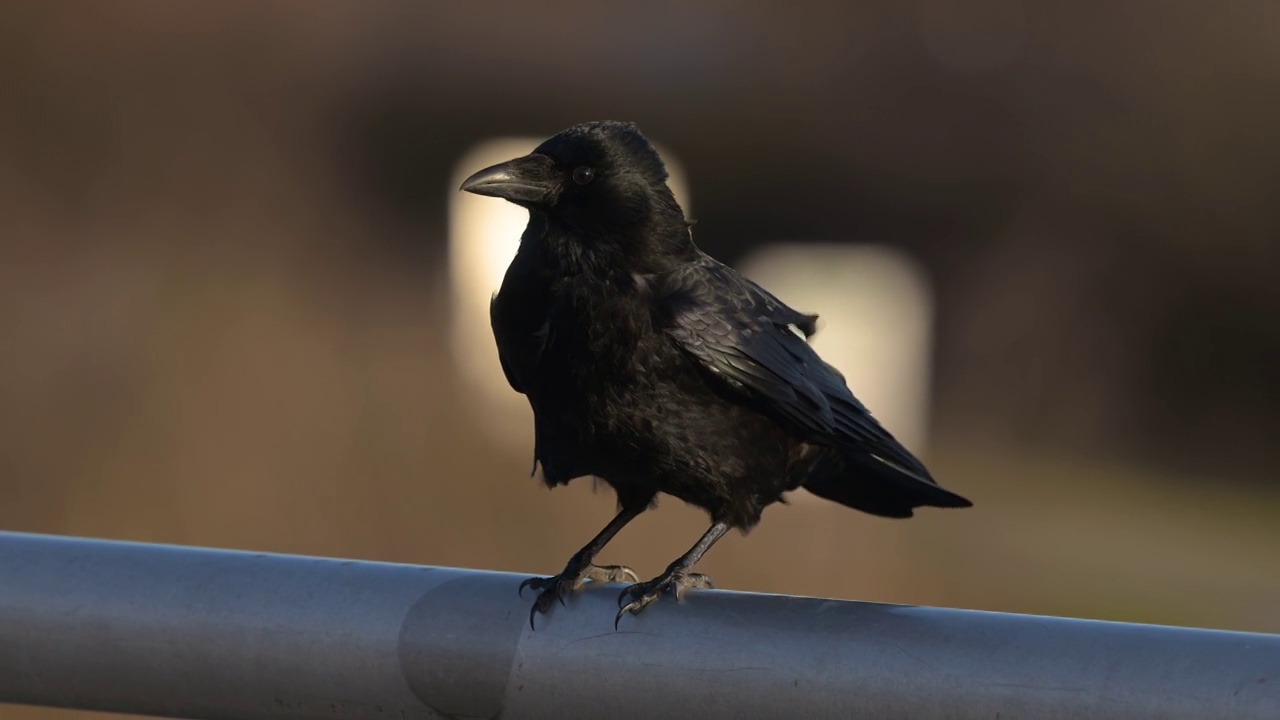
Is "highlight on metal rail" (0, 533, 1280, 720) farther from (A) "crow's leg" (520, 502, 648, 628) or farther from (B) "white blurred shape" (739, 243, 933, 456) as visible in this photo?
(B) "white blurred shape" (739, 243, 933, 456)

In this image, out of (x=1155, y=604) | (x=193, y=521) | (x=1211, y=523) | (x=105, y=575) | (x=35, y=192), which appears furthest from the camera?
(x=1211, y=523)

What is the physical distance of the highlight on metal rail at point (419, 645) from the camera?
152cm

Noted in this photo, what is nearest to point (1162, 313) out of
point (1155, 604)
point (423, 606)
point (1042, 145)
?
point (1042, 145)

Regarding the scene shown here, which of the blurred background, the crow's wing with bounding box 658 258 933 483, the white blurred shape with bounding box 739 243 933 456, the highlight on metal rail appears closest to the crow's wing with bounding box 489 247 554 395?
the crow's wing with bounding box 658 258 933 483

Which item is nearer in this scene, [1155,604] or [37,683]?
[37,683]

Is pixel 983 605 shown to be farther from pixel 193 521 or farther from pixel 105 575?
pixel 105 575

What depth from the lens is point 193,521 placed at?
330 inches

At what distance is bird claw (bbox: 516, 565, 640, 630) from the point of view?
1737 millimetres

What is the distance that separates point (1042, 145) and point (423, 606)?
9.39 meters

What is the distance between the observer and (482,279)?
10.1 m

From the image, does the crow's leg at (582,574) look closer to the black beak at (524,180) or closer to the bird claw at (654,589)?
the bird claw at (654,589)

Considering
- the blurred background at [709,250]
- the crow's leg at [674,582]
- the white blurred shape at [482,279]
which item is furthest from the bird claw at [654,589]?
the white blurred shape at [482,279]

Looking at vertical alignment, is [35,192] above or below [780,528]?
above

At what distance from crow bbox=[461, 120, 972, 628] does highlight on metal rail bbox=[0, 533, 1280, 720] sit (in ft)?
2.78
